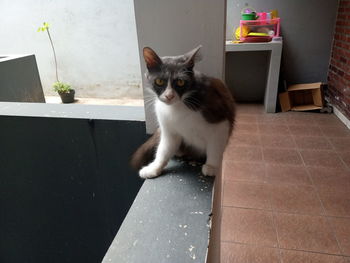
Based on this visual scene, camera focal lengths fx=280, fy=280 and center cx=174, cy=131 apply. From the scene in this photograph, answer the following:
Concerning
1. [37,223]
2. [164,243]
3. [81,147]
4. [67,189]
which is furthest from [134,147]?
[37,223]

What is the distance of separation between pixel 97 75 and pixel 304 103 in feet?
11.2

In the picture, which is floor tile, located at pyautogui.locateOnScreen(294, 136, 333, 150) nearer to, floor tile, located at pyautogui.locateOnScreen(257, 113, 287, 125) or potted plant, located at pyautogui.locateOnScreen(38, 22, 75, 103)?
floor tile, located at pyautogui.locateOnScreen(257, 113, 287, 125)

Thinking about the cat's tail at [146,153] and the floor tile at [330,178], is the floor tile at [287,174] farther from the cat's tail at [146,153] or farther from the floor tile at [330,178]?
the cat's tail at [146,153]

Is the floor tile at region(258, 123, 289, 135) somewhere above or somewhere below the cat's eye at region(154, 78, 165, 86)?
below

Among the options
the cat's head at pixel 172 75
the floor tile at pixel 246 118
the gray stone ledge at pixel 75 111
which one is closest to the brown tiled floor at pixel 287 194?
the floor tile at pixel 246 118

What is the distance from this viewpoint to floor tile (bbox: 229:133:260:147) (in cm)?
270

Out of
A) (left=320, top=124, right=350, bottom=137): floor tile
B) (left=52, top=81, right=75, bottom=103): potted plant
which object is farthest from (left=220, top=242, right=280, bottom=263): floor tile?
(left=52, top=81, right=75, bottom=103): potted plant

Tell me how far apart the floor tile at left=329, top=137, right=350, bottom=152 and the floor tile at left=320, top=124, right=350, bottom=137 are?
0.30 feet

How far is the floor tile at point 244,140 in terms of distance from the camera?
2.70 m

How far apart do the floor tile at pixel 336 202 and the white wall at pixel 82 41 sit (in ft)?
11.7

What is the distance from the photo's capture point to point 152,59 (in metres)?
0.86

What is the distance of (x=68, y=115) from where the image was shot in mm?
1274

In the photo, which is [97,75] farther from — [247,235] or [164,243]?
[164,243]

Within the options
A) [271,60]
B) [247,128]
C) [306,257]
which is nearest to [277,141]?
[247,128]
